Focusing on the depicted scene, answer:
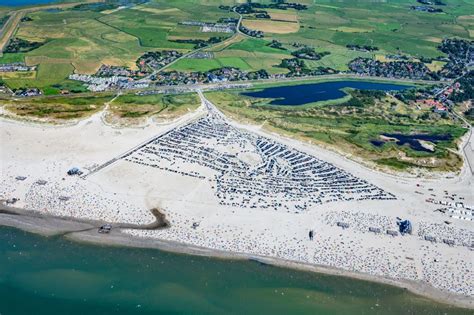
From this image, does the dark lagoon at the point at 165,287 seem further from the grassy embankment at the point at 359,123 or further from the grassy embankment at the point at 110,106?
the grassy embankment at the point at 110,106

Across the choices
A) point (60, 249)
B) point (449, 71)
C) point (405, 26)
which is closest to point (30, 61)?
point (60, 249)

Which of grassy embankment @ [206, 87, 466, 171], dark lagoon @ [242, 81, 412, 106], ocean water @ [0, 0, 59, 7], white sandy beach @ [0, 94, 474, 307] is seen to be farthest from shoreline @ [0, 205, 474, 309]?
ocean water @ [0, 0, 59, 7]

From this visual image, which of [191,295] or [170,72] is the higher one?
[170,72]

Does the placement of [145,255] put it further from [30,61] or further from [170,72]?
[30,61]

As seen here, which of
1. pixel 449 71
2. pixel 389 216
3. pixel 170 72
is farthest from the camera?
pixel 449 71

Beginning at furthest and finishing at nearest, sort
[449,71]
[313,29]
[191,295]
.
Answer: [313,29]
[449,71]
[191,295]

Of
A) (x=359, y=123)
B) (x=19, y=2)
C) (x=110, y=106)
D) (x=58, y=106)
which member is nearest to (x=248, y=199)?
(x=359, y=123)

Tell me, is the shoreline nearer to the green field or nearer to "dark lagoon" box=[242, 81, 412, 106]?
the green field
